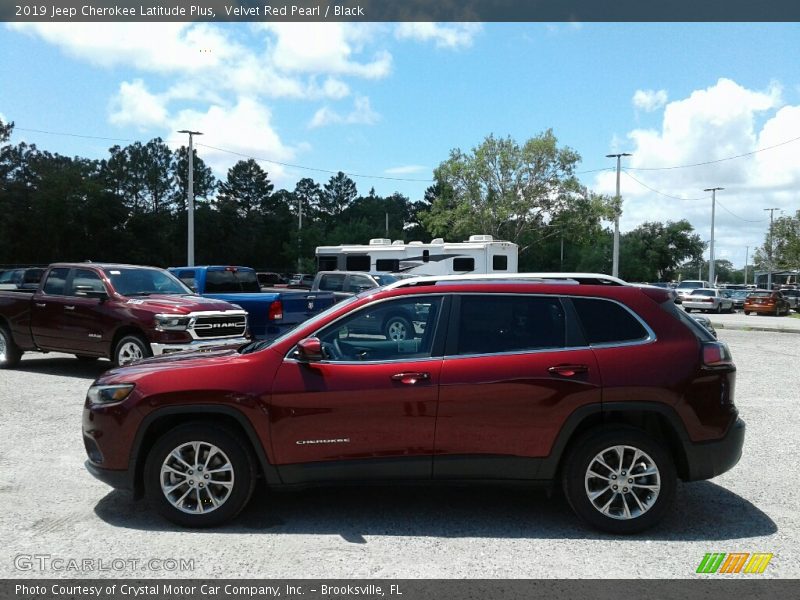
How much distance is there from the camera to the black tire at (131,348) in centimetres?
989

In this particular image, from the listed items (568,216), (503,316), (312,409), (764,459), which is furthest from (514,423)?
(568,216)

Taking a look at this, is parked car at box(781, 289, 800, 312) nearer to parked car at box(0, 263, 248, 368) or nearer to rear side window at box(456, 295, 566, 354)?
parked car at box(0, 263, 248, 368)

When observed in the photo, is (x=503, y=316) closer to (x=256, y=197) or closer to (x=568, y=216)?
(x=568, y=216)

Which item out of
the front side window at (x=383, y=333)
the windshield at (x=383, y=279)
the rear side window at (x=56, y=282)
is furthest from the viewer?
the windshield at (x=383, y=279)

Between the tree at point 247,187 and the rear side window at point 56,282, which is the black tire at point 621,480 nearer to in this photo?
the rear side window at point 56,282

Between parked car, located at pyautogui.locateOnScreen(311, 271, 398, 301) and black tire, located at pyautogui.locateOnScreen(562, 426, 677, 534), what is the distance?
545 inches

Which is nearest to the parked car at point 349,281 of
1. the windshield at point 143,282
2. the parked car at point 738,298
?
the windshield at point 143,282

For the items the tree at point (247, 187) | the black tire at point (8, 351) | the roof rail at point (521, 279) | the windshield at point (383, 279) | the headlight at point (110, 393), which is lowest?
the black tire at point (8, 351)

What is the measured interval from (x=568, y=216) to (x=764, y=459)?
45.0 m

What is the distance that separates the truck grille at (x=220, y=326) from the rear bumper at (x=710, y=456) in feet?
23.6

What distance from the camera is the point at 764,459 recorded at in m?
6.45

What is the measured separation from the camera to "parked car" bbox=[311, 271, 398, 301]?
18.5 m
